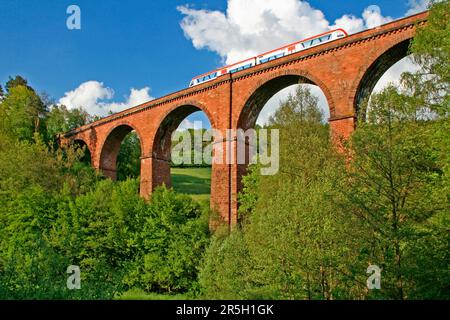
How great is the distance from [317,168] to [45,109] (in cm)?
3194

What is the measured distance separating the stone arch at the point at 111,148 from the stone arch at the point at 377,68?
52.6 ft

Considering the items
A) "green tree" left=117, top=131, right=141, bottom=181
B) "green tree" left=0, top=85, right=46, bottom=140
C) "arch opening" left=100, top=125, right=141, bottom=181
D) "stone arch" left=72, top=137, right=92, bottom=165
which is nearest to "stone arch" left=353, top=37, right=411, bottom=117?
"arch opening" left=100, top=125, right=141, bottom=181

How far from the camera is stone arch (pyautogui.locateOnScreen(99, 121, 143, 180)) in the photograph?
27.2 metres

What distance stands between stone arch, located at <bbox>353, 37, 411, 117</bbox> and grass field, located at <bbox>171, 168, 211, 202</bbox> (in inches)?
955

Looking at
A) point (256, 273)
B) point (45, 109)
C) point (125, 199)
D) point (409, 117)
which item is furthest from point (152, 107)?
point (45, 109)

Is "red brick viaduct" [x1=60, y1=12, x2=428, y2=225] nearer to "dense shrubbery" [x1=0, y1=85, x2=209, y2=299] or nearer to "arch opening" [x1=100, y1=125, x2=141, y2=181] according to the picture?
"arch opening" [x1=100, y1=125, x2=141, y2=181]

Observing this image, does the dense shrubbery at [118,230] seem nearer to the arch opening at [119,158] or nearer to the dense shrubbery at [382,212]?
the arch opening at [119,158]

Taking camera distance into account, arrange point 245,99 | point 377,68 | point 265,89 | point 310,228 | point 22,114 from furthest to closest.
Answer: point 22,114
point 245,99
point 265,89
point 377,68
point 310,228

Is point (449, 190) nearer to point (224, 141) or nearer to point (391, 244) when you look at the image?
point (391, 244)

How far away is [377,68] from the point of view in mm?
14469

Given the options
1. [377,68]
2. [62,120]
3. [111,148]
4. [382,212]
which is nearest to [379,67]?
[377,68]

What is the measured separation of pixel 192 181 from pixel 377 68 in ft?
107

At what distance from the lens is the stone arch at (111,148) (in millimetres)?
27175

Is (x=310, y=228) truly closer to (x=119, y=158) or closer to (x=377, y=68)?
(x=377, y=68)
